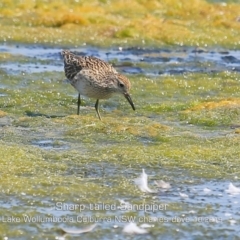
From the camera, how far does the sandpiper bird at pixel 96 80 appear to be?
10.3m

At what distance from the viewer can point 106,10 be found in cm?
1998

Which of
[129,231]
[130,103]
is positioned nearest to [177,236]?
[129,231]

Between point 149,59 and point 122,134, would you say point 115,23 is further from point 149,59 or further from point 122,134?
point 122,134

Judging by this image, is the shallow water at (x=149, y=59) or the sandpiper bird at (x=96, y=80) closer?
the sandpiper bird at (x=96, y=80)

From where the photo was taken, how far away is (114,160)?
8133 mm

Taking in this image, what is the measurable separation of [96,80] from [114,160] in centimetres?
237

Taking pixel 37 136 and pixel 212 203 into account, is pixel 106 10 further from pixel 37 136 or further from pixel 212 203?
pixel 212 203

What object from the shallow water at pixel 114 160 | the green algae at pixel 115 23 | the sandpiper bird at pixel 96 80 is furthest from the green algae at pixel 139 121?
the green algae at pixel 115 23

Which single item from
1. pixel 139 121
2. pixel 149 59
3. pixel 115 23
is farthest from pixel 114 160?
pixel 115 23

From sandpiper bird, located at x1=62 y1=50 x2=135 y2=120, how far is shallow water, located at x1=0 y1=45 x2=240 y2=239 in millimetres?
316

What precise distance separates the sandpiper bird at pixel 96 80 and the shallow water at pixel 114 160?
0.32 metres

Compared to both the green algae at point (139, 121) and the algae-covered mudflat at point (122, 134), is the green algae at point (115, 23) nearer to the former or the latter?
the algae-covered mudflat at point (122, 134)

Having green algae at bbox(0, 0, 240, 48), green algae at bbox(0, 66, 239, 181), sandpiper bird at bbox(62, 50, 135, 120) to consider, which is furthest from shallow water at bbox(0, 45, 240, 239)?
green algae at bbox(0, 0, 240, 48)

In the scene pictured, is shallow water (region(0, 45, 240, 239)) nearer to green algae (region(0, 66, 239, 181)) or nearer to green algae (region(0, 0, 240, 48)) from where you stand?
green algae (region(0, 66, 239, 181))
